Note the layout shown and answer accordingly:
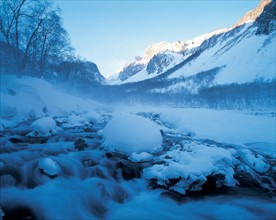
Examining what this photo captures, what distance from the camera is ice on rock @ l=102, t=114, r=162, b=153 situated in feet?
24.3

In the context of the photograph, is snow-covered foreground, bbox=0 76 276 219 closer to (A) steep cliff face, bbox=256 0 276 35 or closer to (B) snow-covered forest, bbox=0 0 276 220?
(B) snow-covered forest, bbox=0 0 276 220

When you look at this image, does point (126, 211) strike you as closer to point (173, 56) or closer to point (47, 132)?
point (47, 132)

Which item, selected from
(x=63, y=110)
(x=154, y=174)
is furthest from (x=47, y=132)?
(x=63, y=110)

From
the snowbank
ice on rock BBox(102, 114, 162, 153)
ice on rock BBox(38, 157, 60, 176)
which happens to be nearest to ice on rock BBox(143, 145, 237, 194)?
ice on rock BBox(102, 114, 162, 153)

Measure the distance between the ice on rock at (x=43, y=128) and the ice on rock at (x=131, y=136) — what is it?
3.19 m

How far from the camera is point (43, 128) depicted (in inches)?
388

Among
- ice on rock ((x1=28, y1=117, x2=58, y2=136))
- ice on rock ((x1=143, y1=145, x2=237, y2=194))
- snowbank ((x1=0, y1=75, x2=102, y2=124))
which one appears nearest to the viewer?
ice on rock ((x1=143, y1=145, x2=237, y2=194))

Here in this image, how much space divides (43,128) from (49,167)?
4874 millimetres

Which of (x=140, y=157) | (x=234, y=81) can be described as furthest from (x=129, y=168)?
(x=234, y=81)

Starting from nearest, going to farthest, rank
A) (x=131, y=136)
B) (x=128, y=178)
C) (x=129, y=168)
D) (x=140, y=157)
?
1. (x=128, y=178)
2. (x=129, y=168)
3. (x=140, y=157)
4. (x=131, y=136)

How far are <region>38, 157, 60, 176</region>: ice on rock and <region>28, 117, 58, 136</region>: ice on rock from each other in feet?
13.6

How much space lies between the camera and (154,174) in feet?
18.5

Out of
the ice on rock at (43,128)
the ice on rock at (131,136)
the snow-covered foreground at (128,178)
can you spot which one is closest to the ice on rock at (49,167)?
the snow-covered foreground at (128,178)

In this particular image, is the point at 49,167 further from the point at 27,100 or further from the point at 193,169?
the point at 27,100
